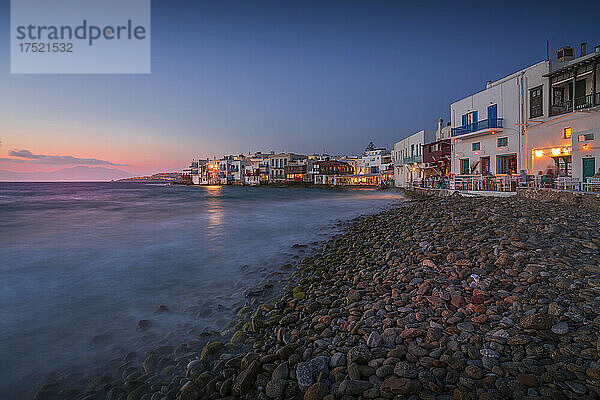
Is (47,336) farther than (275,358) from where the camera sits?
Yes

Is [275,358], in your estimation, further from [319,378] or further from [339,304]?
[339,304]

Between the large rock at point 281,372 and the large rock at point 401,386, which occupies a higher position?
the large rock at point 401,386

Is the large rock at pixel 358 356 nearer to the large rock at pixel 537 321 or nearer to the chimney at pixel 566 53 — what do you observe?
the large rock at pixel 537 321

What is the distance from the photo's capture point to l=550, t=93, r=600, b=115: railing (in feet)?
48.4

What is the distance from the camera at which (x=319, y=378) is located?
304 centimetres

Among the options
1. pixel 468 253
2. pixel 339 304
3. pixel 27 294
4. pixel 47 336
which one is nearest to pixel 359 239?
pixel 468 253

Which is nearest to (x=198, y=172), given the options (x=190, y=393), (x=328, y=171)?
(x=328, y=171)

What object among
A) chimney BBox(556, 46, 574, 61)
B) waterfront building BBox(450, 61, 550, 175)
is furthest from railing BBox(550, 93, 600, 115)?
chimney BBox(556, 46, 574, 61)

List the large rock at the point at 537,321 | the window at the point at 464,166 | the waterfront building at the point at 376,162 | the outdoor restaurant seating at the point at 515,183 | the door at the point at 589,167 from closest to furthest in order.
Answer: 1. the large rock at the point at 537,321
2. the outdoor restaurant seating at the point at 515,183
3. the door at the point at 589,167
4. the window at the point at 464,166
5. the waterfront building at the point at 376,162

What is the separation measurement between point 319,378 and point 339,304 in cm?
188

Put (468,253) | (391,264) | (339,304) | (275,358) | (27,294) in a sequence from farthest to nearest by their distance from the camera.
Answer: (27,294), (391,264), (468,253), (339,304), (275,358)

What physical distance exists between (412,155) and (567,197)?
29.8 meters

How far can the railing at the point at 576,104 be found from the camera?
14756mm

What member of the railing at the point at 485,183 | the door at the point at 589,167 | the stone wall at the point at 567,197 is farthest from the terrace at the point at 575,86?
the stone wall at the point at 567,197
